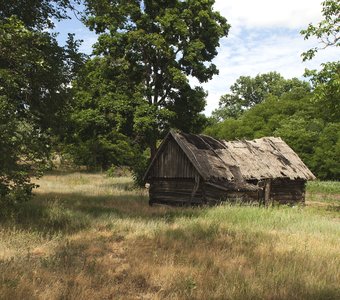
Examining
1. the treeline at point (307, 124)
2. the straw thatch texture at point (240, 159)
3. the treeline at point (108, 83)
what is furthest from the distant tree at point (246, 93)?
the straw thatch texture at point (240, 159)

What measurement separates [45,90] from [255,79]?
8869 centimetres

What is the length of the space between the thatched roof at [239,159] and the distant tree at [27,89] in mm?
8215

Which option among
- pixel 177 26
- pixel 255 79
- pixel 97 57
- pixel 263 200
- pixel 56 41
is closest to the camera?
pixel 56 41

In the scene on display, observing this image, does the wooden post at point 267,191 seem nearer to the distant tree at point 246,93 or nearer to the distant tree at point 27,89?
the distant tree at point 27,89

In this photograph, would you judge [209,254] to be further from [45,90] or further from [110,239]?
[45,90]

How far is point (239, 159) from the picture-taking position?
22.2m

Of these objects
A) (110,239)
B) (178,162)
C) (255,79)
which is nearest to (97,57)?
(178,162)

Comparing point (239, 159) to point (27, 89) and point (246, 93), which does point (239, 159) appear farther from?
point (246, 93)

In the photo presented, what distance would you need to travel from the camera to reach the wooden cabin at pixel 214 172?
65.8ft

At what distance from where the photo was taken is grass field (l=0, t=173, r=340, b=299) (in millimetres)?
6262

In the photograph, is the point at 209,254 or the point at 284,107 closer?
the point at 209,254

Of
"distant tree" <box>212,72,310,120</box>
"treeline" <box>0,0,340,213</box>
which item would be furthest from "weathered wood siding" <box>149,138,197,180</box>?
"distant tree" <box>212,72,310,120</box>

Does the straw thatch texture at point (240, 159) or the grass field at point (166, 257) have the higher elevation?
the straw thatch texture at point (240, 159)

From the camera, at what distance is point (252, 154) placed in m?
23.7
